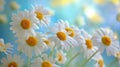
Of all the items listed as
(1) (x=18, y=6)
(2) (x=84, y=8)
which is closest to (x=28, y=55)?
(1) (x=18, y=6)

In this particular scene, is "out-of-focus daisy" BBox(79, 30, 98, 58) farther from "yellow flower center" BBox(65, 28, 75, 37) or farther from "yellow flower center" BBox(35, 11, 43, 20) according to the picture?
"yellow flower center" BBox(35, 11, 43, 20)

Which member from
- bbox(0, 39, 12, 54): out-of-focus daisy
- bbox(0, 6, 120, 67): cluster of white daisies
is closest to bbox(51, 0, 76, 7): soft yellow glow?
bbox(0, 6, 120, 67): cluster of white daisies

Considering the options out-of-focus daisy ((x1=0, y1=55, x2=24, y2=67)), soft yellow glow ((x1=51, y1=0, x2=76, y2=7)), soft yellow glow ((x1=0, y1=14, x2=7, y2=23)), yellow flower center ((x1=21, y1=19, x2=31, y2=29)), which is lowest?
out-of-focus daisy ((x1=0, y1=55, x2=24, y2=67))

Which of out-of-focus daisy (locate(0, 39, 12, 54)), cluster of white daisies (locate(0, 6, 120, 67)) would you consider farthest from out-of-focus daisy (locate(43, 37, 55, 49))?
out-of-focus daisy (locate(0, 39, 12, 54))

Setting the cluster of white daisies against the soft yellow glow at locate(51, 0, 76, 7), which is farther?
the soft yellow glow at locate(51, 0, 76, 7)

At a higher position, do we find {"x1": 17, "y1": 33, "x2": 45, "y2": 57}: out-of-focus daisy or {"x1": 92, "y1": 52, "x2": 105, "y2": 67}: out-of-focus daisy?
{"x1": 92, "y1": 52, "x2": 105, "y2": 67}: out-of-focus daisy

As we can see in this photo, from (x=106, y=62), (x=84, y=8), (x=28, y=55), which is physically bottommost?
(x=28, y=55)

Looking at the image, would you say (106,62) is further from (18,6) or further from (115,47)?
(18,6)

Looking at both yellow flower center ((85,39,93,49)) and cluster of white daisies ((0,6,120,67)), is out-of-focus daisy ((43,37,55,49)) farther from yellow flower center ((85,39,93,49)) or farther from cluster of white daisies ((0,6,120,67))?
yellow flower center ((85,39,93,49))
